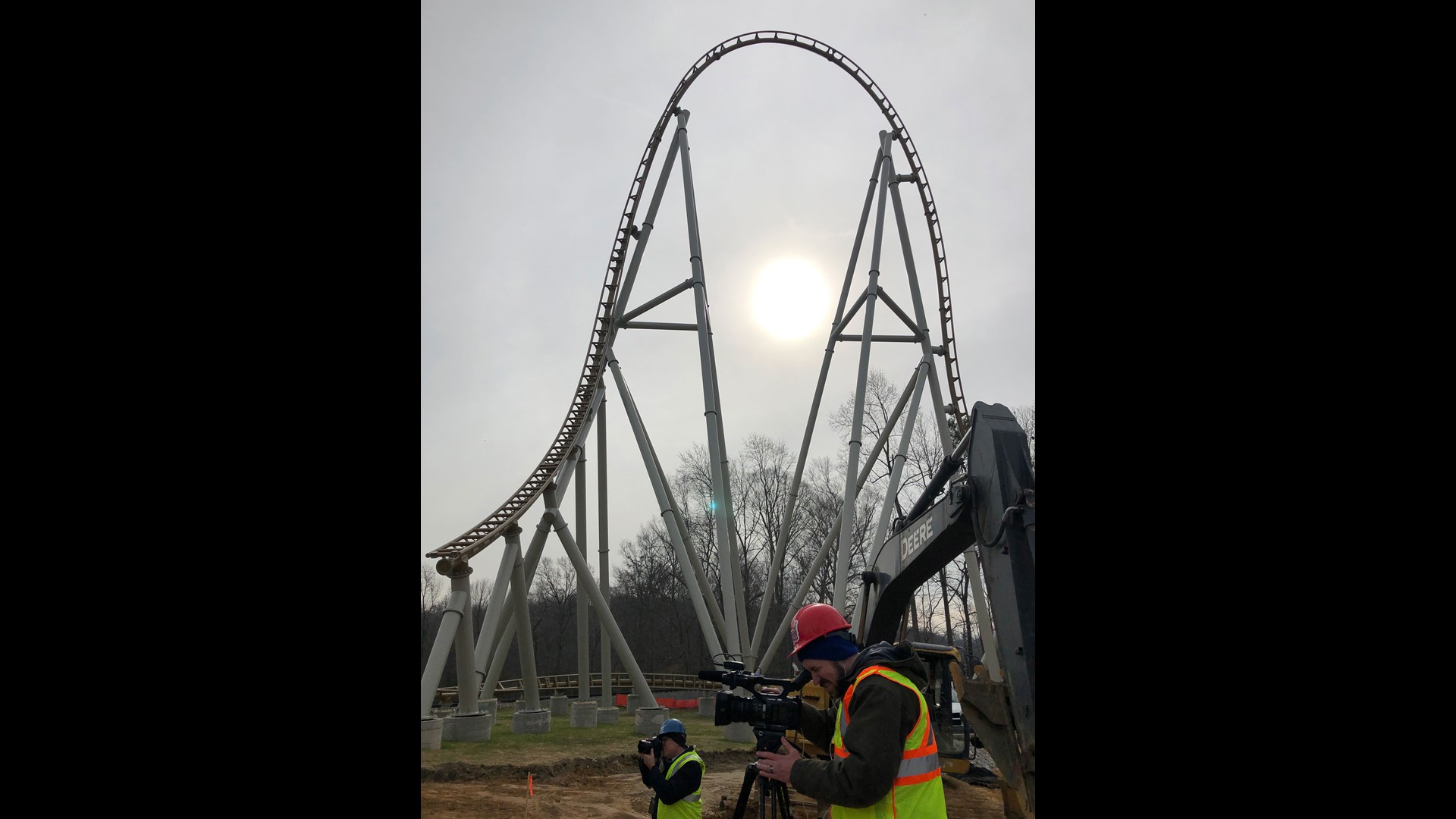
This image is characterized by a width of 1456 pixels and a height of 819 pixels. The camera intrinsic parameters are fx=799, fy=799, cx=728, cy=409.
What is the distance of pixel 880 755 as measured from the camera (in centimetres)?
234

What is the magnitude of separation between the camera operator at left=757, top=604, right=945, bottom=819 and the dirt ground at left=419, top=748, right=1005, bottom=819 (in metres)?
6.69

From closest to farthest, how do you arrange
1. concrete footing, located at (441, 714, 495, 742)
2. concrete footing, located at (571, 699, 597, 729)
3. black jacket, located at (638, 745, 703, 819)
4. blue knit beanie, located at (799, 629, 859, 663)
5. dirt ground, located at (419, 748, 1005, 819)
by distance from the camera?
blue knit beanie, located at (799, 629, 859, 663) < black jacket, located at (638, 745, 703, 819) < dirt ground, located at (419, 748, 1005, 819) < concrete footing, located at (441, 714, 495, 742) < concrete footing, located at (571, 699, 597, 729)

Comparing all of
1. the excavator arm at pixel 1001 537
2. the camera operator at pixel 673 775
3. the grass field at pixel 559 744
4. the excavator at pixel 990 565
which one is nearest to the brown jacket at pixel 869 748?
the excavator at pixel 990 565

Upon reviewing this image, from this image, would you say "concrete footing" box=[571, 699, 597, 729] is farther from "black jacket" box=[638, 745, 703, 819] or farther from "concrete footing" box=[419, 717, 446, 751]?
"black jacket" box=[638, 745, 703, 819]

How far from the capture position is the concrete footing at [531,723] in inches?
589

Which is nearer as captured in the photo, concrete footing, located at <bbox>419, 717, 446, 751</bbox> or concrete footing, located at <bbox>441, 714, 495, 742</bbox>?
concrete footing, located at <bbox>419, 717, 446, 751</bbox>

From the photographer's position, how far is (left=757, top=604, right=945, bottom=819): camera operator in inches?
92.3

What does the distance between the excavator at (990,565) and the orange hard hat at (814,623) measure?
0.67 metres

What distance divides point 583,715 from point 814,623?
48.7ft

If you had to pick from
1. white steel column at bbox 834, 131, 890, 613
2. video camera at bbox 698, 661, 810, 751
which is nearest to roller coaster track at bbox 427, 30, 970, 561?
white steel column at bbox 834, 131, 890, 613

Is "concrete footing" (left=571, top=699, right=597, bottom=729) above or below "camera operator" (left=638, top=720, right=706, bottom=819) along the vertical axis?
below
